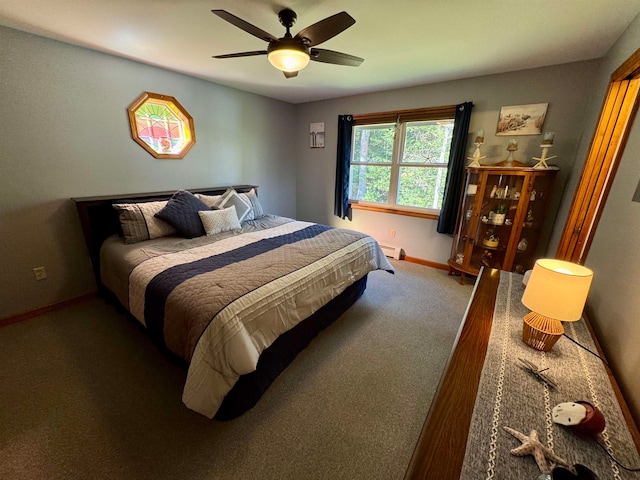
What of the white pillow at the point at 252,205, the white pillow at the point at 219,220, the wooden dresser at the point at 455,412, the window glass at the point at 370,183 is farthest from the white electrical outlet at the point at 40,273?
the window glass at the point at 370,183

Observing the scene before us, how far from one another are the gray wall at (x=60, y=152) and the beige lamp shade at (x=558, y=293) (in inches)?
136

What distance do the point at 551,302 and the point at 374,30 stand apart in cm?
207

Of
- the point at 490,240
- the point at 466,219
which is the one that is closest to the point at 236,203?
the point at 466,219

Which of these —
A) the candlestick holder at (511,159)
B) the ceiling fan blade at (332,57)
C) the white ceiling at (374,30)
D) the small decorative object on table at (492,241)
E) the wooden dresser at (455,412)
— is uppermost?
the white ceiling at (374,30)

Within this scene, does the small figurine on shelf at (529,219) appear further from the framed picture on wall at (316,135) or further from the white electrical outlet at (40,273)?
the white electrical outlet at (40,273)

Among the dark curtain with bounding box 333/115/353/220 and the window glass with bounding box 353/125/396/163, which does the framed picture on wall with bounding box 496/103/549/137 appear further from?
the dark curtain with bounding box 333/115/353/220

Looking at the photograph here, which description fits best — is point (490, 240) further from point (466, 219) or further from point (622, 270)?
point (622, 270)

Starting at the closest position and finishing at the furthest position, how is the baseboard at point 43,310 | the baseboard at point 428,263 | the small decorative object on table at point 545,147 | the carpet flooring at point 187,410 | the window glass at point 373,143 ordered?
1. the carpet flooring at point 187,410
2. the baseboard at point 43,310
3. the small decorative object on table at point 545,147
4. the baseboard at point 428,263
5. the window glass at point 373,143

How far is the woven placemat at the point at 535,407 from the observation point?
2.19 ft

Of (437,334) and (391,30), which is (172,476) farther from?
(391,30)

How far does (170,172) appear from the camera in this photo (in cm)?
305

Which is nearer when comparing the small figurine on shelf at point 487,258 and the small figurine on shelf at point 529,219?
the small figurine on shelf at point 529,219

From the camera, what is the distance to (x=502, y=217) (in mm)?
2785

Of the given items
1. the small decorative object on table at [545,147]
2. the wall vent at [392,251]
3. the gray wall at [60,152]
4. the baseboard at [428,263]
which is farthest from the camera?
the wall vent at [392,251]
